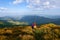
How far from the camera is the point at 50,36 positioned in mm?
7438

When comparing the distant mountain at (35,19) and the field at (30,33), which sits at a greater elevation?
the distant mountain at (35,19)

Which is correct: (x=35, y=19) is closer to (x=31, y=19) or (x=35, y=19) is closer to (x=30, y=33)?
(x=31, y=19)

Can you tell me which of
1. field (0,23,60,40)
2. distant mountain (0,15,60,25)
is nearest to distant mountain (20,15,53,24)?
distant mountain (0,15,60,25)

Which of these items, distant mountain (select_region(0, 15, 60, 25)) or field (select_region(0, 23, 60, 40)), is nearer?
field (select_region(0, 23, 60, 40))

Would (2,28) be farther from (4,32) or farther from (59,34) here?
(59,34)

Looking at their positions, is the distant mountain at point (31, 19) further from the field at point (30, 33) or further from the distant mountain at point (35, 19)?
the field at point (30, 33)

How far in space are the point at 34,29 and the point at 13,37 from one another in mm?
1017

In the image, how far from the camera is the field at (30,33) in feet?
24.0

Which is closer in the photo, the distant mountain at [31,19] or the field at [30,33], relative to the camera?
the field at [30,33]

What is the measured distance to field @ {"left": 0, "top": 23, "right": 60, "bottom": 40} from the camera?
7.32 metres

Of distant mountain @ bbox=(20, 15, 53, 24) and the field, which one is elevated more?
distant mountain @ bbox=(20, 15, 53, 24)

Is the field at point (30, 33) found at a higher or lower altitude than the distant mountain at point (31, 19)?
lower

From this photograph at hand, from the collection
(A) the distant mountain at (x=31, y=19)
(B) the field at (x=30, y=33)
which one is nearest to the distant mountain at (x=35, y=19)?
(A) the distant mountain at (x=31, y=19)

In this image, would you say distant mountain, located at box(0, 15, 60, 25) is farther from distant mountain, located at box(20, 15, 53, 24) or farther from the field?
the field
